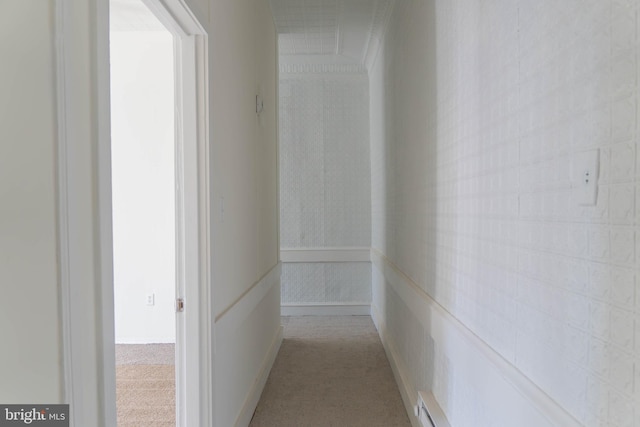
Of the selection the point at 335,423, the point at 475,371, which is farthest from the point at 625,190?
the point at 335,423

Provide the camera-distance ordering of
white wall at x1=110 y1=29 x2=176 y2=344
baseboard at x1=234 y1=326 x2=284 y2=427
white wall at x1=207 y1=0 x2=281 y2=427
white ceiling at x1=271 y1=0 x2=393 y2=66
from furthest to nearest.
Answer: white wall at x1=110 y1=29 x2=176 y2=344 < white ceiling at x1=271 y1=0 x2=393 y2=66 < baseboard at x1=234 y1=326 x2=284 y2=427 < white wall at x1=207 y1=0 x2=281 y2=427

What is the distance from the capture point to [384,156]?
3.61m

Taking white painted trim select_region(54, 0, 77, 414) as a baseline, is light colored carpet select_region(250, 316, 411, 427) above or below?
below

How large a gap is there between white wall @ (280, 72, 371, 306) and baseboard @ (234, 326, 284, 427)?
137 cm

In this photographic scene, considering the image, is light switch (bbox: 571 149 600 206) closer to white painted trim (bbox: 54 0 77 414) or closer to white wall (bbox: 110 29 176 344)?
white painted trim (bbox: 54 0 77 414)

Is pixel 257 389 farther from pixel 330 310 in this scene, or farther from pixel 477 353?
pixel 330 310

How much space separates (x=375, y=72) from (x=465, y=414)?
134 inches

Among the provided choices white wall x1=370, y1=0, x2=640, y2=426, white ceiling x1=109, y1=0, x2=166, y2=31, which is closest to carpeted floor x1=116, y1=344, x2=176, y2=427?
white wall x1=370, y1=0, x2=640, y2=426

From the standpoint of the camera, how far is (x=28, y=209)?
73 cm

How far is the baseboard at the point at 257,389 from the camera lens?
2.20 m

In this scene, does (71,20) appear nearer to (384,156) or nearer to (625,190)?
(625,190)

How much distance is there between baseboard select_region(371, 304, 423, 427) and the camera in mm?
2328

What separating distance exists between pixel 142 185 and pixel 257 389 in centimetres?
222

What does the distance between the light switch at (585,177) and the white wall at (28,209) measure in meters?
0.96
